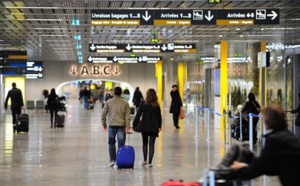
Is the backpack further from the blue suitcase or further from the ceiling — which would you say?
the blue suitcase

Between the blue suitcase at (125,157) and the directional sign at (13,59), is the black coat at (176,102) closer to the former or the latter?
the directional sign at (13,59)

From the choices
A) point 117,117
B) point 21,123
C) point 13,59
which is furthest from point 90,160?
point 13,59

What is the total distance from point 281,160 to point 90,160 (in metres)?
9.04

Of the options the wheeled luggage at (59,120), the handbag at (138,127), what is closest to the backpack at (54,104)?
the wheeled luggage at (59,120)

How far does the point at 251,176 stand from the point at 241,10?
1292 cm

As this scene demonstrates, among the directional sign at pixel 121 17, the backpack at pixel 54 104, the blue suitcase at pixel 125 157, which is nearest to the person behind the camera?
the blue suitcase at pixel 125 157

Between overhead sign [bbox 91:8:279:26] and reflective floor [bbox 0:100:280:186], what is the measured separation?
3.50 metres

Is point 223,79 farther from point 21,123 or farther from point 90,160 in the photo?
point 90,160

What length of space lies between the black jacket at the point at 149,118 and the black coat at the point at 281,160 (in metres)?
7.23

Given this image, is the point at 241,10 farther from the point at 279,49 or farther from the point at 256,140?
the point at 279,49

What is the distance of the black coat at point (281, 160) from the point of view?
5.47 meters

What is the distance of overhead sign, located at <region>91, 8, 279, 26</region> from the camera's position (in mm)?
17891

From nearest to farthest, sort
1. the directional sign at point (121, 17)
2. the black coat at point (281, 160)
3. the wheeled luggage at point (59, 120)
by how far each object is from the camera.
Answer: the black coat at point (281, 160) → the directional sign at point (121, 17) → the wheeled luggage at point (59, 120)

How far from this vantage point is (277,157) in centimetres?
549
